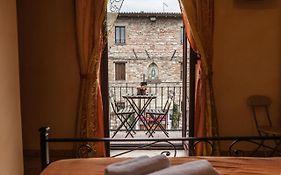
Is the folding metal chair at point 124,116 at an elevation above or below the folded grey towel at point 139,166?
below

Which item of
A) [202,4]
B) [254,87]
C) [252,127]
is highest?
[202,4]

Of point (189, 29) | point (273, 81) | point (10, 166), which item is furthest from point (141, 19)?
point (10, 166)

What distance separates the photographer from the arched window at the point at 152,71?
5.47 metres

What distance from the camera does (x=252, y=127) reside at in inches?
154

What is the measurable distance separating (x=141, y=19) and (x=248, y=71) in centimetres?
192

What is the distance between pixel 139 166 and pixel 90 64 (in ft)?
7.73

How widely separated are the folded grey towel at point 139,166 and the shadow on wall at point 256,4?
2722mm

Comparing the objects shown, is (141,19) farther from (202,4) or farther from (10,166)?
(10,166)

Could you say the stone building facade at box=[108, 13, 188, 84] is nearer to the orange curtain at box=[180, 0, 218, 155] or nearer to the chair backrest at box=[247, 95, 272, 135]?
the orange curtain at box=[180, 0, 218, 155]

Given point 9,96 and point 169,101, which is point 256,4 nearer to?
point 169,101

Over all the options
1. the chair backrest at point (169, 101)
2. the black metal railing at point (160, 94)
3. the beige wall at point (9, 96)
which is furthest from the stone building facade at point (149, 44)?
the beige wall at point (9, 96)

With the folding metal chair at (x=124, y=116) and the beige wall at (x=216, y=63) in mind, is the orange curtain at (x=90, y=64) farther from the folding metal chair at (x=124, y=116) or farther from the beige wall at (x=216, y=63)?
the folding metal chair at (x=124, y=116)

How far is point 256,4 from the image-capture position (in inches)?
147

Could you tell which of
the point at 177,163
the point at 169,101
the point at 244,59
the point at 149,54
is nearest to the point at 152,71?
the point at 149,54
